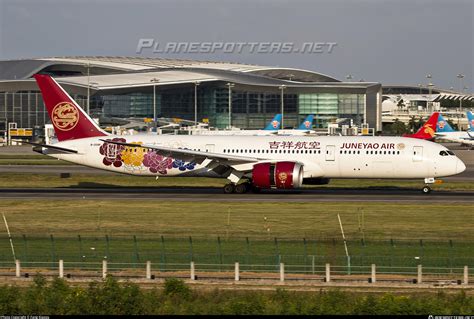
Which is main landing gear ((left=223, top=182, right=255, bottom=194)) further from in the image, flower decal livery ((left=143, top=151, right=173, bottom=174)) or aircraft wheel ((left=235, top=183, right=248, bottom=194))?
flower decal livery ((left=143, top=151, right=173, bottom=174))

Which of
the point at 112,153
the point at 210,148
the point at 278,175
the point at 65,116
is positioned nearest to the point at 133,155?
the point at 112,153

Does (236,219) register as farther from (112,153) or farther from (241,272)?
(112,153)

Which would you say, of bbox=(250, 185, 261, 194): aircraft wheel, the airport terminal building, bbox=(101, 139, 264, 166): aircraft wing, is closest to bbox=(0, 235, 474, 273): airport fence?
bbox=(101, 139, 264, 166): aircraft wing

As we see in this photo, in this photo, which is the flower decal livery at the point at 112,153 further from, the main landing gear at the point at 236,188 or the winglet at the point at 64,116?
the main landing gear at the point at 236,188

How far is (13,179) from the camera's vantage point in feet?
231

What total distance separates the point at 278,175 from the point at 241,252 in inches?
880

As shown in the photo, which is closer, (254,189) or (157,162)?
(254,189)

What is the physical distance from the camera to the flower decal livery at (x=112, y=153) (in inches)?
2436

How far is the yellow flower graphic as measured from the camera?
61.4 metres

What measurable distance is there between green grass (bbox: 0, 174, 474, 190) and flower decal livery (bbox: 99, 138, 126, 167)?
4.54 m

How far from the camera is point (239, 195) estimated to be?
194ft

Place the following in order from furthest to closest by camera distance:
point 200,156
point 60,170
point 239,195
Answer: point 60,170 → point 200,156 → point 239,195

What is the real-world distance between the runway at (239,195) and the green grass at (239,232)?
8.85ft

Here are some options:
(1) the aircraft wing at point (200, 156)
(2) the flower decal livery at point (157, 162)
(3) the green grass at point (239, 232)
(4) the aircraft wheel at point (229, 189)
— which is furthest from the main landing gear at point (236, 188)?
(3) the green grass at point (239, 232)
